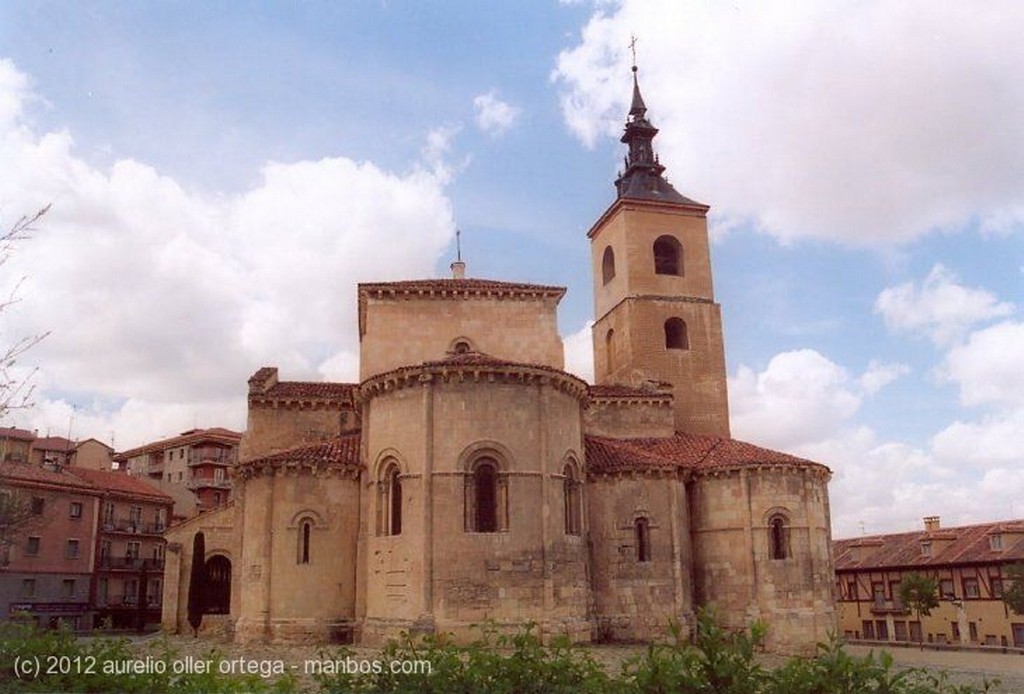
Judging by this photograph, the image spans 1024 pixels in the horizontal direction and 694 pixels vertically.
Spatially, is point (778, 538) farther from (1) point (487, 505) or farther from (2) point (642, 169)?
(2) point (642, 169)

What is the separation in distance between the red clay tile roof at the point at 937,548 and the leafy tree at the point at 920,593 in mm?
2215

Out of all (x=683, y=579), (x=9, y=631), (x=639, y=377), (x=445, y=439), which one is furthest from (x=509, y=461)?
(x=9, y=631)

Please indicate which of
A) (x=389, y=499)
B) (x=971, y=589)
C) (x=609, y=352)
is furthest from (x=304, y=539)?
(x=971, y=589)

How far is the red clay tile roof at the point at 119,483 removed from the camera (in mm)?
42594

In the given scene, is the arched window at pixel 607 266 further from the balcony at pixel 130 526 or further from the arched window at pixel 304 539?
the balcony at pixel 130 526

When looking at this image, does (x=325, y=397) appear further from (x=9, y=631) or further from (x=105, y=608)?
(x=105, y=608)

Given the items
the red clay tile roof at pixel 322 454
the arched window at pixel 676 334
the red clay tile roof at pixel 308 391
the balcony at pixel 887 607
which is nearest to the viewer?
the red clay tile roof at pixel 322 454

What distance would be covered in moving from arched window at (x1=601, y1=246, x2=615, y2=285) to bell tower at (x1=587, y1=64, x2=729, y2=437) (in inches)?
1.6

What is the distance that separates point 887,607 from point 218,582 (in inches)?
1270

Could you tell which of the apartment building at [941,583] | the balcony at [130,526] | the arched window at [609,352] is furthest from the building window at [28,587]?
the apartment building at [941,583]

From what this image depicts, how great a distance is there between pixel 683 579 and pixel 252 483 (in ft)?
38.6

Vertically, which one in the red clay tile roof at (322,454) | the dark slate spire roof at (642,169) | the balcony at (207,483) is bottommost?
the red clay tile roof at (322,454)

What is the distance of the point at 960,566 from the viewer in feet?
128

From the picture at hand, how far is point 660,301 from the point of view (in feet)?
106
